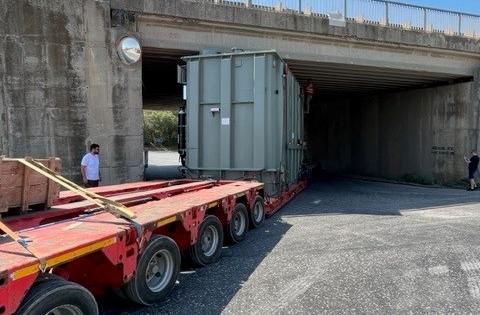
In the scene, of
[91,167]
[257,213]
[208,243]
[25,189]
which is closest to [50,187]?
[25,189]

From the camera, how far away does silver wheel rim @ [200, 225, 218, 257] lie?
6.51 meters

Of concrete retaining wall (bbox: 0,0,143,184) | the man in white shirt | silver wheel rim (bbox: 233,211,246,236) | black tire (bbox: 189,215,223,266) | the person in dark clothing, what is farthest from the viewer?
the person in dark clothing

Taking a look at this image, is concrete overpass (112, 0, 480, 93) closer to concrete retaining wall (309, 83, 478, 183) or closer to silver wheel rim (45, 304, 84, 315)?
concrete retaining wall (309, 83, 478, 183)

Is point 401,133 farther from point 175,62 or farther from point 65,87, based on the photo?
point 65,87

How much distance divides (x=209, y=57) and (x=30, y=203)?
7.06 m

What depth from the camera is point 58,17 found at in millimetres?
11422

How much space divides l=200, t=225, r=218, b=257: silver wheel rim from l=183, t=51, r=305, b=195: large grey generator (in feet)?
13.8

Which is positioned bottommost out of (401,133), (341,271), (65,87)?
(341,271)

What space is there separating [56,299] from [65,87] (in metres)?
9.27

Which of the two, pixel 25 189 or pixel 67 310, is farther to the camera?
pixel 25 189

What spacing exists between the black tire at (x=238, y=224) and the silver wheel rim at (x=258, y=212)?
755mm

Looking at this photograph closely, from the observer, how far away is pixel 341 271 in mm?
6012

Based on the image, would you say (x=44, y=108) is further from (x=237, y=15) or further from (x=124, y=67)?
(x=237, y=15)

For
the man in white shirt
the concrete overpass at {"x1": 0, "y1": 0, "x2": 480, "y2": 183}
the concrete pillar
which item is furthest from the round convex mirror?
the concrete pillar
